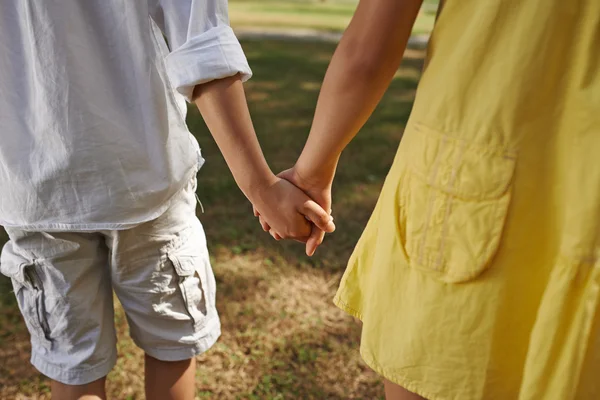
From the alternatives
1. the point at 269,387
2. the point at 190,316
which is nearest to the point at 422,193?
the point at 190,316

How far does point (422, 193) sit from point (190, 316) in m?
0.84

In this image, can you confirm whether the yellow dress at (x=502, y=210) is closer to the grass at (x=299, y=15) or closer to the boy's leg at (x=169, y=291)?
the boy's leg at (x=169, y=291)

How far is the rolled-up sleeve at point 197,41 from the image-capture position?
4.61 ft

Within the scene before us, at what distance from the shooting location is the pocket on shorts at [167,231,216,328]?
1.73m

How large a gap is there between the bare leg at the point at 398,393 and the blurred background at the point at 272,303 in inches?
44.9

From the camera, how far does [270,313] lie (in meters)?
2.84

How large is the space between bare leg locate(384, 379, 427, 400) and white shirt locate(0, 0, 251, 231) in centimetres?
66

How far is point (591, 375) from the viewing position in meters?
1.13

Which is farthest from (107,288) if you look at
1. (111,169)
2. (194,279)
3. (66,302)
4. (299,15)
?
(299,15)

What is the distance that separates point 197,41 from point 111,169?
1.12 feet

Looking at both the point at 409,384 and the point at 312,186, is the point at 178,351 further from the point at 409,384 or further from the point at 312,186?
the point at 409,384

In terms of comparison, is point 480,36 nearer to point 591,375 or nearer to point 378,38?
point 378,38

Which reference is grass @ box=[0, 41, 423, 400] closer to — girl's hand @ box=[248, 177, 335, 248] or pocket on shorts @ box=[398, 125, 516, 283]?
girl's hand @ box=[248, 177, 335, 248]

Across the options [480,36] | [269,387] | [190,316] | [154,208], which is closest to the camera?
[480,36]
